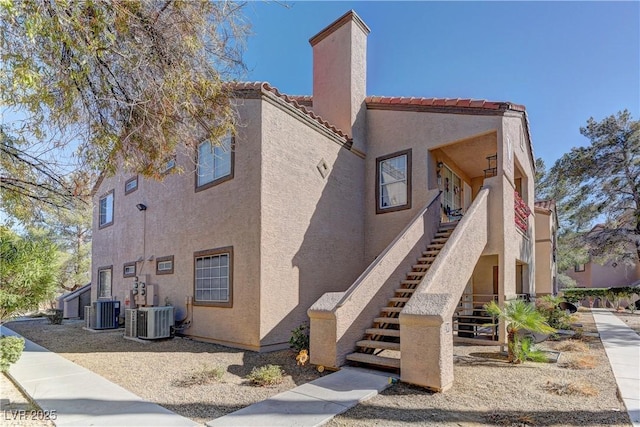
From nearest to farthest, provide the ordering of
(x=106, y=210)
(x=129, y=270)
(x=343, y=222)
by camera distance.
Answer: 1. (x=343, y=222)
2. (x=129, y=270)
3. (x=106, y=210)

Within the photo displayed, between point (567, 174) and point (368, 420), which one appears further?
point (567, 174)

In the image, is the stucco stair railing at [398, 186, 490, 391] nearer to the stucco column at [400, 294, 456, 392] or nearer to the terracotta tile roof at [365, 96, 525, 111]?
the stucco column at [400, 294, 456, 392]

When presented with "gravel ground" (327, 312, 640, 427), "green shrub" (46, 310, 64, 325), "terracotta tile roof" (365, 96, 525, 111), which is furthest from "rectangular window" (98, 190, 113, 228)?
"gravel ground" (327, 312, 640, 427)

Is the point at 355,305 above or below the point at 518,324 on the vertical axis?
above

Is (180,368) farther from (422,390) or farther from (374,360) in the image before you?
(422,390)

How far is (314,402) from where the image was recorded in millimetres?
5406

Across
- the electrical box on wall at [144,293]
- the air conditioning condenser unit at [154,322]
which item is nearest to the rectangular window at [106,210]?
the electrical box on wall at [144,293]

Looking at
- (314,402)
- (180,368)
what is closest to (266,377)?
(314,402)

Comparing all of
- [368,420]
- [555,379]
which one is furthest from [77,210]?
[555,379]

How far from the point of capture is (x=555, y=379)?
6.83m

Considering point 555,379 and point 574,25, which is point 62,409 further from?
point 574,25

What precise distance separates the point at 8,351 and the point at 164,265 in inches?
232

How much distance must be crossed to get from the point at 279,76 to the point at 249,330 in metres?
7.22

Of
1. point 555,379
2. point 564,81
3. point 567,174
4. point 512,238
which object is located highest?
point 564,81
